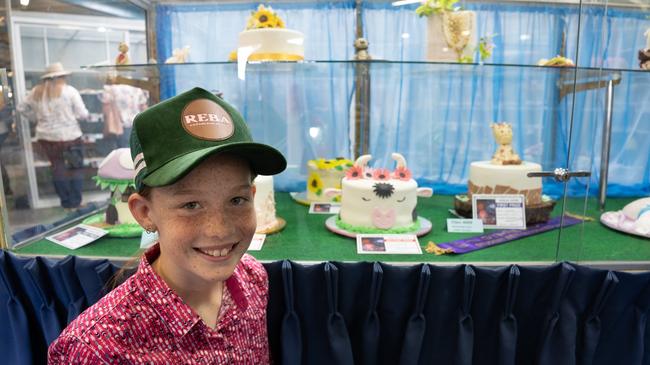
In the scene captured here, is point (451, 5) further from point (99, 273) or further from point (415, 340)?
point (99, 273)

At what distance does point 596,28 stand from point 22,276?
1889mm

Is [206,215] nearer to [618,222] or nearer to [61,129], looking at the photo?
[61,129]

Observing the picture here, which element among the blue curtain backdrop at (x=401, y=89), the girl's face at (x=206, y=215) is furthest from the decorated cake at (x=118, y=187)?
the girl's face at (x=206, y=215)

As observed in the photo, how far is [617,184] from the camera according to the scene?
179 cm

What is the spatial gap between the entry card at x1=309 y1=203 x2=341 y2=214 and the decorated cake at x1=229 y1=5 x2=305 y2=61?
2.04ft

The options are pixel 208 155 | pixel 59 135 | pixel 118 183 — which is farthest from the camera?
pixel 59 135

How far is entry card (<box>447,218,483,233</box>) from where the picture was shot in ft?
5.19

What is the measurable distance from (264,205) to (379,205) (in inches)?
16.5

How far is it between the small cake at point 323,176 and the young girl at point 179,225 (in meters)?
1.11

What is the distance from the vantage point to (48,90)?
5.86 feet

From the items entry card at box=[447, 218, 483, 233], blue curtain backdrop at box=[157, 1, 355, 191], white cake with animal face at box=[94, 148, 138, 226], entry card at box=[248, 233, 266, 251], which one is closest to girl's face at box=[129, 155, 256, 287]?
entry card at box=[248, 233, 266, 251]

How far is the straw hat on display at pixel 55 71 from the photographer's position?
184 cm

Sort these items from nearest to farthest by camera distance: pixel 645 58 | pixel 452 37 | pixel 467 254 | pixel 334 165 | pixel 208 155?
pixel 208 155 < pixel 467 254 < pixel 645 58 < pixel 452 37 < pixel 334 165

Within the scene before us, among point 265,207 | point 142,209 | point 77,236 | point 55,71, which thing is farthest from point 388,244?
point 55,71
